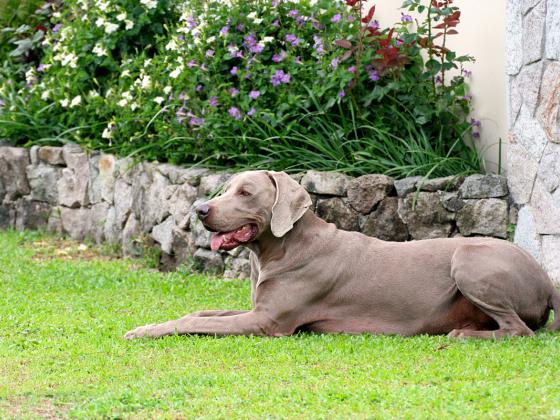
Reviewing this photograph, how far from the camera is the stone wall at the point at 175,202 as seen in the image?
29.0 ft

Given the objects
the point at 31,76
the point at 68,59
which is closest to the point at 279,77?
the point at 68,59

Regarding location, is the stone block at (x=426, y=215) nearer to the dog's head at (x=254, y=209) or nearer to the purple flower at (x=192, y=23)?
the dog's head at (x=254, y=209)

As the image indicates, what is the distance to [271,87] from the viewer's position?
398 inches

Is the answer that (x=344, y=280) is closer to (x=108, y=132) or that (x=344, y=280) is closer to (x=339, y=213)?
(x=339, y=213)

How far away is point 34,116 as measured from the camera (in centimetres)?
1270

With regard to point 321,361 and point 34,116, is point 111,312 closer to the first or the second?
point 321,361

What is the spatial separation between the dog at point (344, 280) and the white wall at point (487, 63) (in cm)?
284

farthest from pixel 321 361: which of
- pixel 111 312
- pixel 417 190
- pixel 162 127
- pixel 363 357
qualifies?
pixel 162 127

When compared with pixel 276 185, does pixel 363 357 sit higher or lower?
lower

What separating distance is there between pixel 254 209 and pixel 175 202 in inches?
147

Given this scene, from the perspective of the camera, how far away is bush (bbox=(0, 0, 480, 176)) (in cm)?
953

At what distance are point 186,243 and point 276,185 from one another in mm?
3482

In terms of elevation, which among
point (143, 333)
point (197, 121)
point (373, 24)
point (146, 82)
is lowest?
point (143, 333)

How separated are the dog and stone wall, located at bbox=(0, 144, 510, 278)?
199 cm
